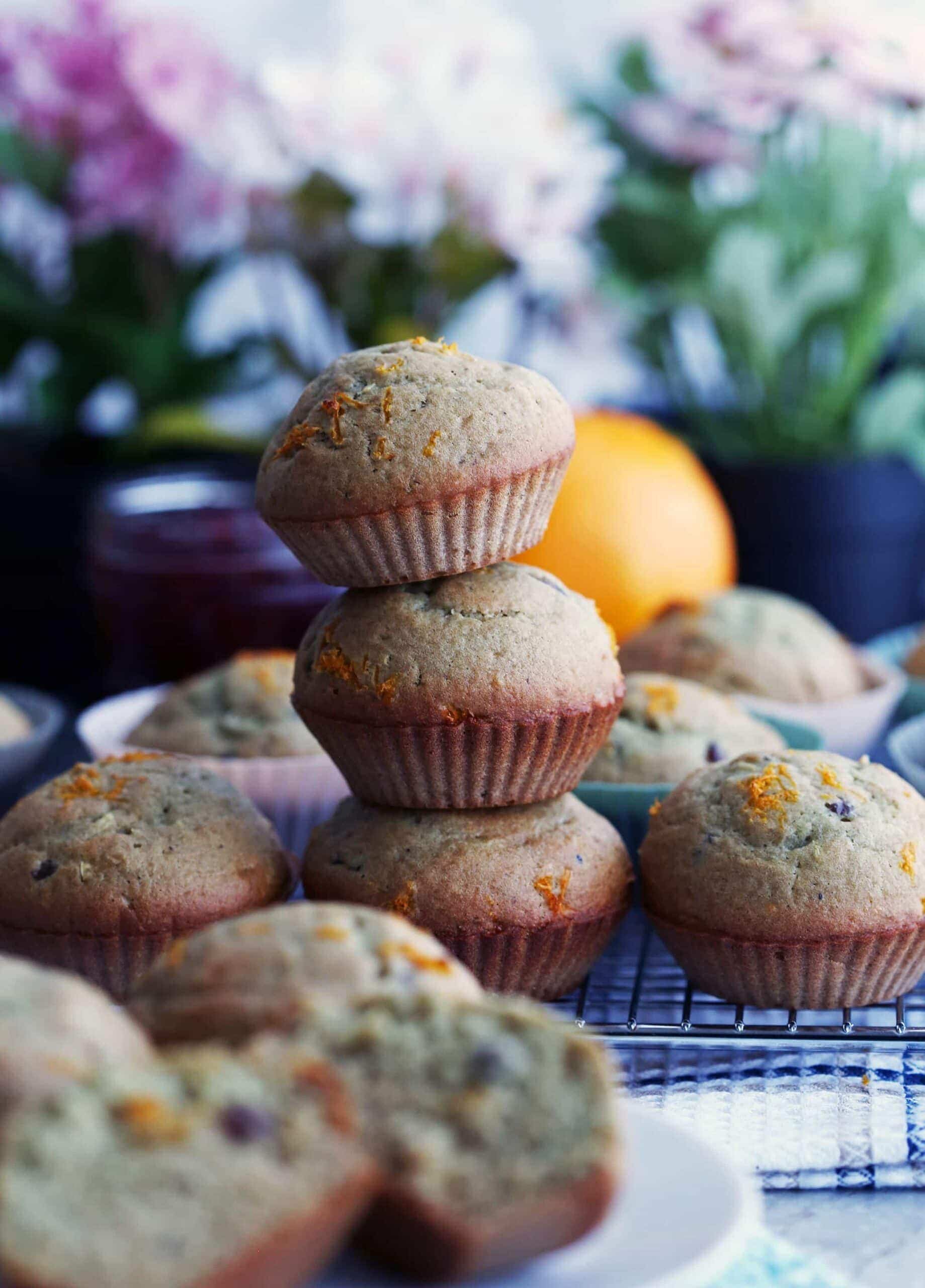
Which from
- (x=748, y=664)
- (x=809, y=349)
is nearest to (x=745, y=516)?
(x=809, y=349)

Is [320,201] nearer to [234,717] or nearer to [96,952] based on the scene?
[234,717]

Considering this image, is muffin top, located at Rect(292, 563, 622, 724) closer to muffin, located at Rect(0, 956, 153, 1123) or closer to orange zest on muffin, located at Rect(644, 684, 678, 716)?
orange zest on muffin, located at Rect(644, 684, 678, 716)

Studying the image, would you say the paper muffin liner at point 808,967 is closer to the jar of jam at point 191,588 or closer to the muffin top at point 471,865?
the muffin top at point 471,865

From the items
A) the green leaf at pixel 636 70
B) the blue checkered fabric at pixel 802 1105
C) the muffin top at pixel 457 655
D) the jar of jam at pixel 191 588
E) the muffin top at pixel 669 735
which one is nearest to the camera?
the blue checkered fabric at pixel 802 1105

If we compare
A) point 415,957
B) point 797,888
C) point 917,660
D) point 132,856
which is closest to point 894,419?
point 917,660

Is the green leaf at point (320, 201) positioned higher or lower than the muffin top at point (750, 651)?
higher

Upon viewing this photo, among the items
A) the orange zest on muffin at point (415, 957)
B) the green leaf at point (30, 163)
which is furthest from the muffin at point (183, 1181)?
the green leaf at point (30, 163)
